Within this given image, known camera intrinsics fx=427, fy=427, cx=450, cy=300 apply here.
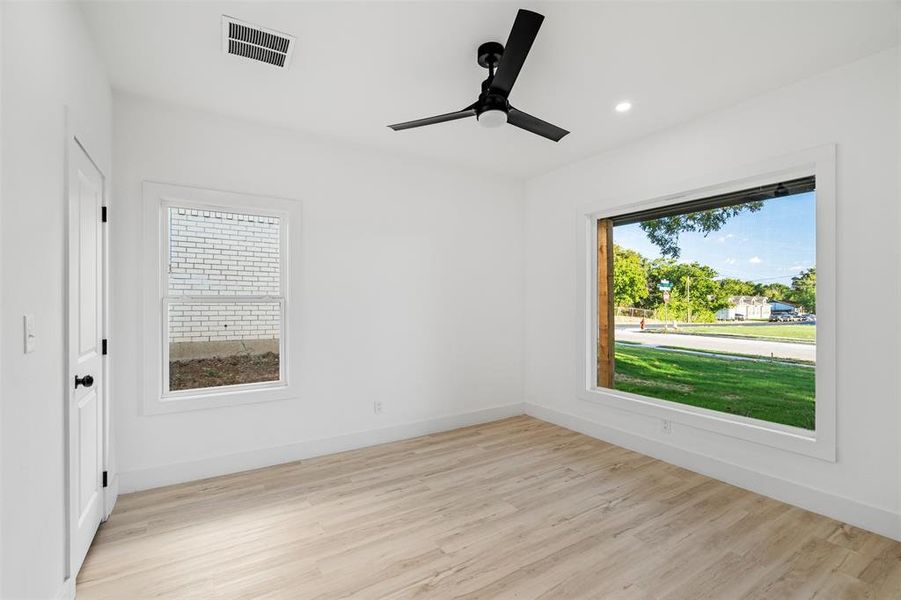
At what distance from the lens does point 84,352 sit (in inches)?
90.6

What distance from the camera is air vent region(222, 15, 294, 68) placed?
227 centimetres

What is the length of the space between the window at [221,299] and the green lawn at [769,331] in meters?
3.64

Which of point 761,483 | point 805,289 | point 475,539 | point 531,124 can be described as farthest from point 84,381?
point 805,289

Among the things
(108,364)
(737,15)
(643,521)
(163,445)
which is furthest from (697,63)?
(163,445)

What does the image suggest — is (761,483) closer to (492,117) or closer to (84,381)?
(492,117)

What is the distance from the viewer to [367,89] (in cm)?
291

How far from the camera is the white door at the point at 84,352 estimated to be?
6.55 ft

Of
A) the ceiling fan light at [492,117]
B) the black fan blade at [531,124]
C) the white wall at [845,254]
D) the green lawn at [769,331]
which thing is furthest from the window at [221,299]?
the green lawn at [769,331]

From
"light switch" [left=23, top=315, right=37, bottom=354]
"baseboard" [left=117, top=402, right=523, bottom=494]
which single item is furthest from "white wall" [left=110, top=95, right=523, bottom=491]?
"light switch" [left=23, top=315, right=37, bottom=354]

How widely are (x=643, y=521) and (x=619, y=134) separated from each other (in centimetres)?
299

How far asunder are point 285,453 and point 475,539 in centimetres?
188

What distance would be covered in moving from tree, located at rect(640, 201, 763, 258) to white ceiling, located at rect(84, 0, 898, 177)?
0.80m

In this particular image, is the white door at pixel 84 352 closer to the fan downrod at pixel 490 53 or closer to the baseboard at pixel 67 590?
the baseboard at pixel 67 590

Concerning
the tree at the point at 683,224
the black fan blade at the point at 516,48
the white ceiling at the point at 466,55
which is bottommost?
the tree at the point at 683,224
